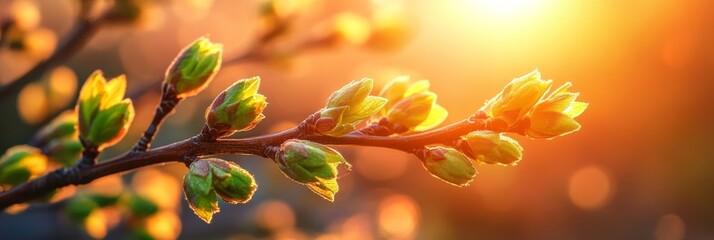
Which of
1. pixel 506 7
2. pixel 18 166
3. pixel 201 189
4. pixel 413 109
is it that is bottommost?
pixel 18 166

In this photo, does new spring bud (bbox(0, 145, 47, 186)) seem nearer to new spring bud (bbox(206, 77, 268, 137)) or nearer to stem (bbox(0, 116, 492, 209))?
stem (bbox(0, 116, 492, 209))

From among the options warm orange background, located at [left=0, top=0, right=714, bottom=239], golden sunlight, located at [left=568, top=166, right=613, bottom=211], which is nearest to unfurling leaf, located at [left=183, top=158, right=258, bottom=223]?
warm orange background, located at [left=0, top=0, right=714, bottom=239]

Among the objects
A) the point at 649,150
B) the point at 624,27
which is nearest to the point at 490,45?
the point at 624,27

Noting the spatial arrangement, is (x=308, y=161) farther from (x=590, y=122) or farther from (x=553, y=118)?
(x=590, y=122)

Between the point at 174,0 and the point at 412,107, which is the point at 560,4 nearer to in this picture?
the point at 174,0

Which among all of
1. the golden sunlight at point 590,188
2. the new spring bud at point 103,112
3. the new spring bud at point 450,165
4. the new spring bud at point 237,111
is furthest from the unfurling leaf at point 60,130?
the golden sunlight at point 590,188

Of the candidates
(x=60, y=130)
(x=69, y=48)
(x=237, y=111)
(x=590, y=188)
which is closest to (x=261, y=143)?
(x=237, y=111)

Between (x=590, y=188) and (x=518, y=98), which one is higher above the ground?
(x=590, y=188)
